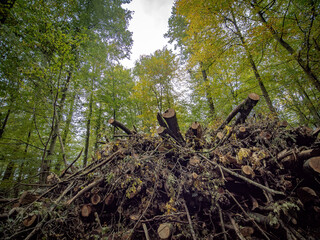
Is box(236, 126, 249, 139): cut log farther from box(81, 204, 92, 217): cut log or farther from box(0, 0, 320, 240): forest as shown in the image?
box(81, 204, 92, 217): cut log

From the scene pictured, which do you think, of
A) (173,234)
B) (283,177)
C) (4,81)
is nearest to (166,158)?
(173,234)

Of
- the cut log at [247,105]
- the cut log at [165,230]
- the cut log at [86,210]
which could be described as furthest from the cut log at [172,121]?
the cut log at [86,210]

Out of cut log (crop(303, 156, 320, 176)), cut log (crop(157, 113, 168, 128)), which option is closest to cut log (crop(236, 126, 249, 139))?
cut log (crop(303, 156, 320, 176))

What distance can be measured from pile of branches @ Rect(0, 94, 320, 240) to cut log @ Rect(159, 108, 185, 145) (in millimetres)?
21

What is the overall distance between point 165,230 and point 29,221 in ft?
6.22

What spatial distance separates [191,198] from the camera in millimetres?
2223

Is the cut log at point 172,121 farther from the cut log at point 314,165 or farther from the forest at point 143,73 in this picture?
the cut log at point 314,165

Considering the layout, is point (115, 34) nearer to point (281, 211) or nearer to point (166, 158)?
point (166, 158)

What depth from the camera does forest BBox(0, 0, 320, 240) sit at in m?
3.61

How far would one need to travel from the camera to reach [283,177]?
Result: 6.35 feet

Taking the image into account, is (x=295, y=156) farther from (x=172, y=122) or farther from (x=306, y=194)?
(x=172, y=122)

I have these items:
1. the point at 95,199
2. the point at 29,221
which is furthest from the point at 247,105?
the point at 29,221

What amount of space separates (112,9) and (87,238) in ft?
36.3

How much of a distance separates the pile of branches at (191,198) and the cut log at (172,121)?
21mm
